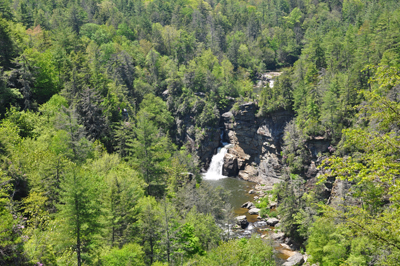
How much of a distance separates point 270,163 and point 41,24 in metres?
92.0

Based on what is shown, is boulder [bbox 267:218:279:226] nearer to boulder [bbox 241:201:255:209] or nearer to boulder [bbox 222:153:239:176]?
boulder [bbox 241:201:255:209]

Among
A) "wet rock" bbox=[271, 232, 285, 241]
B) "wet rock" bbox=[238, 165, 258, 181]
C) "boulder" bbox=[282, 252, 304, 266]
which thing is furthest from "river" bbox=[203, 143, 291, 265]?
"wet rock" bbox=[238, 165, 258, 181]

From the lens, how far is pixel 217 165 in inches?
3263

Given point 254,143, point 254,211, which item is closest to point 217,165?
point 254,143

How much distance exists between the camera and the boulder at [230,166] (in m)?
80.2

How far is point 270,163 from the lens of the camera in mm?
75250

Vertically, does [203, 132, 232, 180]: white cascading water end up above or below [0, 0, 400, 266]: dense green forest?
below

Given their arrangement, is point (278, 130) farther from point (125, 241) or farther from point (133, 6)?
point (133, 6)

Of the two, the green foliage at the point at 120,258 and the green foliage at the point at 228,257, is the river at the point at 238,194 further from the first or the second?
the green foliage at the point at 120,258

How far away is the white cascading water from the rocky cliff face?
186cm

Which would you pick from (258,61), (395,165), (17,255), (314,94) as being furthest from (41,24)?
(395,165)

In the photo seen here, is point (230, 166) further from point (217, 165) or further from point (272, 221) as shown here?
point (272, 221)

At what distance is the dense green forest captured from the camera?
1633 centimetres

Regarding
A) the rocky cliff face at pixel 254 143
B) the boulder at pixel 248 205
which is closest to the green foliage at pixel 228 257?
the boulder at pixel 248 205
